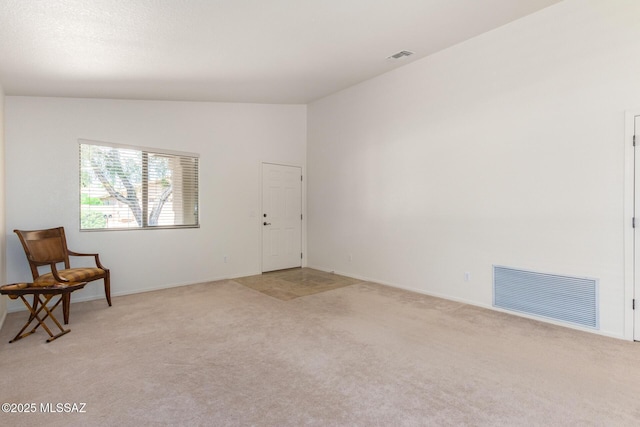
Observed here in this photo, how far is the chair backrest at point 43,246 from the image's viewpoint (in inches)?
139

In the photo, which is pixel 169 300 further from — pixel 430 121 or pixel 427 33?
pixel 427 33

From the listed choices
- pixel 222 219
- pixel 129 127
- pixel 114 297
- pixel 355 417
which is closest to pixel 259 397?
pixel 355 417

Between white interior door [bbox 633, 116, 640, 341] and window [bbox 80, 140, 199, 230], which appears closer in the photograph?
white interior door [bbox 633, 116, 640, 341]

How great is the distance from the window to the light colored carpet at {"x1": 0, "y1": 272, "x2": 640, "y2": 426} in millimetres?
1342

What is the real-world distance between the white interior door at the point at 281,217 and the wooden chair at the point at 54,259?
8.74 ft

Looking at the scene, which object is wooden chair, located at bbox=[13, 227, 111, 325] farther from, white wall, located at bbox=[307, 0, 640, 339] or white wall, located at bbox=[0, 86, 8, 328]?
white wall, located at bbox=[307, 0, 640, 339]

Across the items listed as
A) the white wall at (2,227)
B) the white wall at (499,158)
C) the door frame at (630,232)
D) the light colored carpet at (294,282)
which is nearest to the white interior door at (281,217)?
the light colored carpet at (294,282)

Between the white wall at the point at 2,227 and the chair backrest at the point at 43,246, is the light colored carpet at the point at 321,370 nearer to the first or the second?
the white wall at the point at 2,227

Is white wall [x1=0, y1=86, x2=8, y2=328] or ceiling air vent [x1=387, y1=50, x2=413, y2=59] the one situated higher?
ceiling air vent [x1=387, y1=50, x2=413, y2=59]

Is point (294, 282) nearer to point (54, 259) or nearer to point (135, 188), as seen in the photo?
point (135, 188)

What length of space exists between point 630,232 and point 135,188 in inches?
225

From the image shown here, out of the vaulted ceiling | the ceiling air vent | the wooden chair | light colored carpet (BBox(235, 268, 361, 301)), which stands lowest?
light colored carpet (BBox(235, 268, 361, 301))

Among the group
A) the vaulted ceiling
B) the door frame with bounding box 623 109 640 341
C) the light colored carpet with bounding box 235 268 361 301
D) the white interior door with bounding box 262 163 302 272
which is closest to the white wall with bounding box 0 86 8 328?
the vaulted ceiling

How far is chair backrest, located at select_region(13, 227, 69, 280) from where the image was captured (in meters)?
3.53
